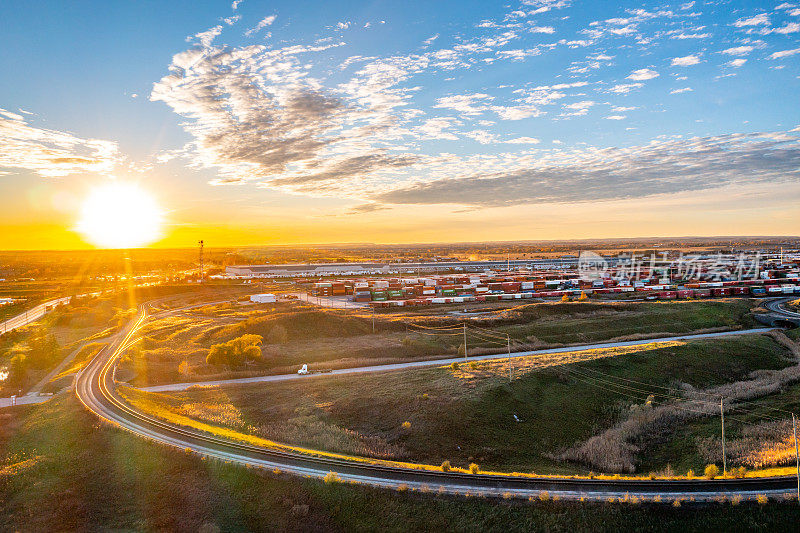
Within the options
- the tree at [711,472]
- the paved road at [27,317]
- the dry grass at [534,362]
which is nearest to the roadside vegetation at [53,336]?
the paved road at [27,317]

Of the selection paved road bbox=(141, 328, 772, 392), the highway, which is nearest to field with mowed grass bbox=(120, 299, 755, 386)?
paved road bbox=(141, 328, 772, 392)

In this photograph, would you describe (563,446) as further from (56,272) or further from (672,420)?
(56,272)

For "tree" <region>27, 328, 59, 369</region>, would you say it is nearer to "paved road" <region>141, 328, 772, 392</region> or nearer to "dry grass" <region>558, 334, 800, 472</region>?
"paved road" <region>141, 328, 772, 392</region>

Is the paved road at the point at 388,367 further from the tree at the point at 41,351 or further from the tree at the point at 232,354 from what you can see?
the tree at the point at 41,351

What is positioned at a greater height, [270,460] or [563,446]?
[270,460]

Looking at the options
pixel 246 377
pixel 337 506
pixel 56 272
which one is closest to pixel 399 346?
pixel 246 377
